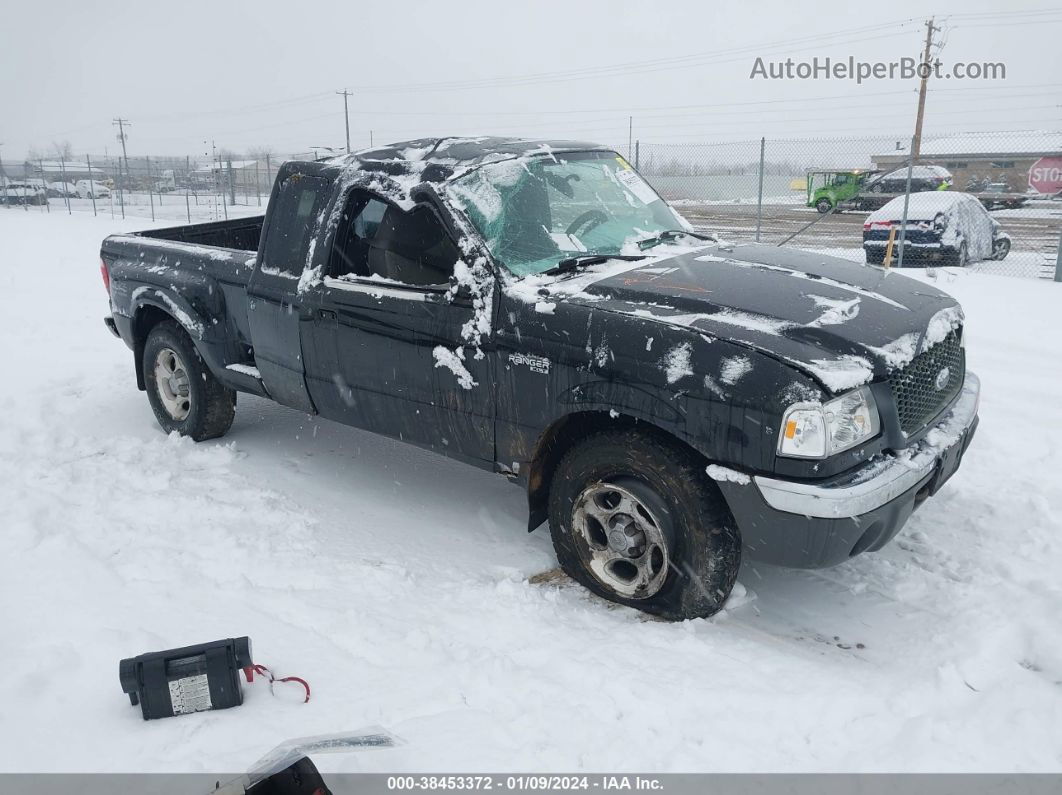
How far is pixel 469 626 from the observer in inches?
135

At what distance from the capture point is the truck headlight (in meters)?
2.87

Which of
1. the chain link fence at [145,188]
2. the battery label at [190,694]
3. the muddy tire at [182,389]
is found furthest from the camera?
the chain link fence at [145,188]

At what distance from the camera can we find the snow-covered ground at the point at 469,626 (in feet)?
8.97

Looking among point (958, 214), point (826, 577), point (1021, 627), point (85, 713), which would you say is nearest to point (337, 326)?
point (85, 713)

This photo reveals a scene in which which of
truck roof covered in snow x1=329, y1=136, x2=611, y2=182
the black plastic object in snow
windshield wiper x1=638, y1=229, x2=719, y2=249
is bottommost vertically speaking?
the black plastic object in snow

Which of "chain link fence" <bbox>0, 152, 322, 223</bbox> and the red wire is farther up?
"chain link fence" <bbox>0, 152, 322, 223</bbox>

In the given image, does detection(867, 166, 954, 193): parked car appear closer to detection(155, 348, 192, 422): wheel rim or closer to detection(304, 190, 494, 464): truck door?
detection(155, 348, 192, 422): wheel rim

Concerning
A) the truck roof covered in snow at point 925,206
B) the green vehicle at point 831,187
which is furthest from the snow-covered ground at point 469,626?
the green vehicle at point 831,187

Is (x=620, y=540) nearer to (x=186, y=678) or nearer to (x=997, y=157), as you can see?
(x=186, y=678)

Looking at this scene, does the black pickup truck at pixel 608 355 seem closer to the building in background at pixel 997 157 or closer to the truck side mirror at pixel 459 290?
the truck side mirror at pixel 459 290

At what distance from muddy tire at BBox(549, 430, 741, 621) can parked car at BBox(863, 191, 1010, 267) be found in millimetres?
10684

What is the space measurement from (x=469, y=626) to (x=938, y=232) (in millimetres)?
11562

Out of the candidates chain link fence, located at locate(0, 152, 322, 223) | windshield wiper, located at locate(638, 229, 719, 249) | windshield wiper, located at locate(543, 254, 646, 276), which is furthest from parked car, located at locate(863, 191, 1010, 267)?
chain link fence, located at locate(0, 152, 322, 223)

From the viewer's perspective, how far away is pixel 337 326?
14.0 feet
